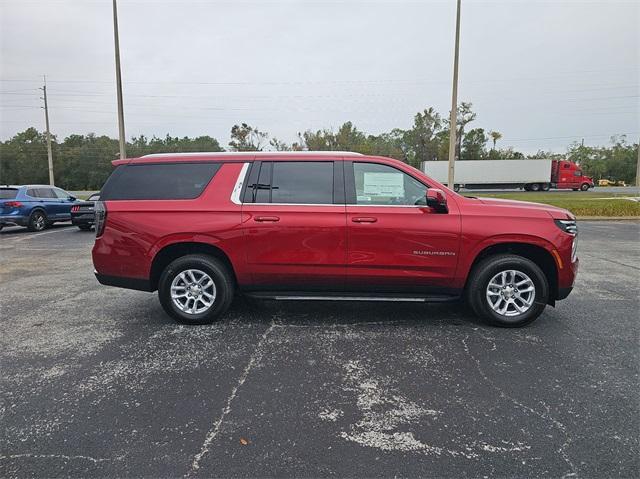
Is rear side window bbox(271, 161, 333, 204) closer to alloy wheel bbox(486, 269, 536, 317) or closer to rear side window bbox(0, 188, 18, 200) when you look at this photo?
alloy wheel bbox(486, 269, 536, 317)

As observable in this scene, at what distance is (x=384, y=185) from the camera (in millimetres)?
4434

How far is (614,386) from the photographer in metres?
3.15

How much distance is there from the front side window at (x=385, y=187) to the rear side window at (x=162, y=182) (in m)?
1.64

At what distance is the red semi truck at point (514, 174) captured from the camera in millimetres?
39188

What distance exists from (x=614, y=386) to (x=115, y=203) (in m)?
5.07

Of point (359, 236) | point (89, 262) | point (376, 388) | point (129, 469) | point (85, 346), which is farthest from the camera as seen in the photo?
point (89, 262)

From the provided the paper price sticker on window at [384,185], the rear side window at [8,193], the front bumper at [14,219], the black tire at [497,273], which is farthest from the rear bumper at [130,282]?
the rear side window at [8,193]

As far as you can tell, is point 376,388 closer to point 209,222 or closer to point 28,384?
point 209,222

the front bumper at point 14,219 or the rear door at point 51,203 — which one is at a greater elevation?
the rear door at point 51,203

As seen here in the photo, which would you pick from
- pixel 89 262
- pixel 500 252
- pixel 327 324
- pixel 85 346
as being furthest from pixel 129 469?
pixel 89 262

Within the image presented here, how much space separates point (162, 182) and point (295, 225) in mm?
1626

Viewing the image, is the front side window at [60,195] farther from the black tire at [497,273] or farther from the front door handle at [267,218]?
the black tire at [497,273]

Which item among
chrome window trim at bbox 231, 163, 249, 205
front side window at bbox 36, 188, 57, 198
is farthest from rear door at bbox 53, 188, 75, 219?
chrome window trim at bbox 231, 163, 249, 205

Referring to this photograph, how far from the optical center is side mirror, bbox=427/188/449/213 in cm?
416
